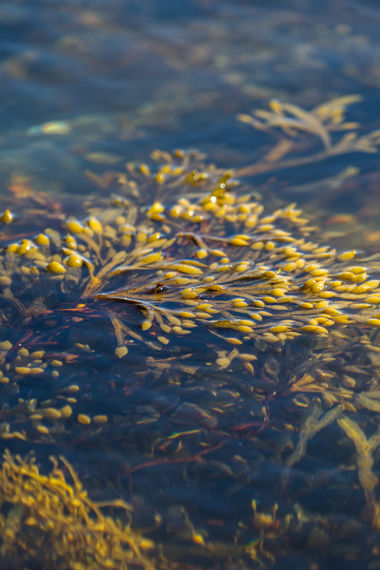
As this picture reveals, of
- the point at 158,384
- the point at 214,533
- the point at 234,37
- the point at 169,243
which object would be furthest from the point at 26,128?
the point at 214,533

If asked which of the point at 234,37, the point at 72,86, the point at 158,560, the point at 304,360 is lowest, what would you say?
the point at 158,560

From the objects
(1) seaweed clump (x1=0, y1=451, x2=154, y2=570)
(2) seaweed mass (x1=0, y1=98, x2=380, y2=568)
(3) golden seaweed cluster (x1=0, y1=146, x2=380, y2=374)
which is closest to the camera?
(1) seaweed clump (x1=0, y1=451, x2=154, y2=570)

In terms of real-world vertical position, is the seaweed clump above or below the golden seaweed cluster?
below

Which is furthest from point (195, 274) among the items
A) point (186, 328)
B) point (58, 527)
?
point (58, 527)

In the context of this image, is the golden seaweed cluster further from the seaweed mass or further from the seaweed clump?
the seaweed clump

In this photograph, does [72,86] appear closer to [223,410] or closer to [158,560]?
[223,410]

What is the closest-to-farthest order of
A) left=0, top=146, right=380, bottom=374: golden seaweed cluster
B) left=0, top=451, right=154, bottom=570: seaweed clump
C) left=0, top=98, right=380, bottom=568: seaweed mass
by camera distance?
1. left=0, top=451, right=154, bottom=570: seaweed clump
2. left=0, top=98, right=380, bottom=568: seaweed mass
3. left=0, top=146, right=380, bottom=374: golden seaweed cluster

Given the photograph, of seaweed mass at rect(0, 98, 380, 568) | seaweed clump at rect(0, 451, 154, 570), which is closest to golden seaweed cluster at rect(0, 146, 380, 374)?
seaweed mass at rect(0, 98, 380, 568)

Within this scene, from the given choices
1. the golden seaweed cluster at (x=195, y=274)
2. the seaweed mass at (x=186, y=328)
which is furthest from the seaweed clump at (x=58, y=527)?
the golden seaweed cluster at (x=195, y=274)
